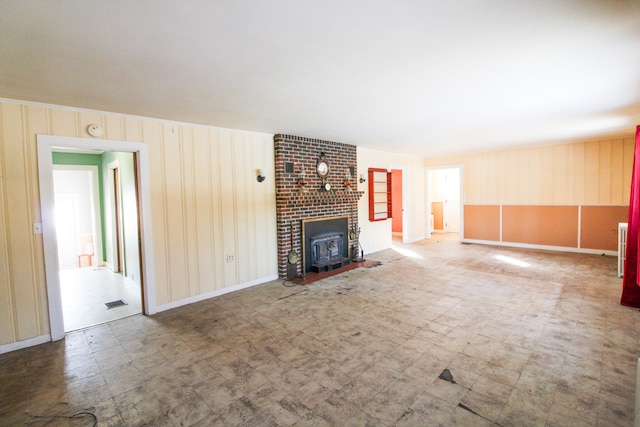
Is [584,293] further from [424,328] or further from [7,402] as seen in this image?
[7,402]

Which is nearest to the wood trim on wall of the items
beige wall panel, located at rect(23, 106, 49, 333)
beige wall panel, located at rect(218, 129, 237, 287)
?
beige wall panel, located at rect(218, 129, 237, 287)

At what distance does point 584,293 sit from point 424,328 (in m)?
2.76

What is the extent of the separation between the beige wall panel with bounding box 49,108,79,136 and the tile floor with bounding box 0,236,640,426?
2.27m

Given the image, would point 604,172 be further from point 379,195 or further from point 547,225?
point 379,195

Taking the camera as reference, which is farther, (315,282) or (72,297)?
(315,282)

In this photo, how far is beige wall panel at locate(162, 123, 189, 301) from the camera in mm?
3938

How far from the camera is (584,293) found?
162 inches

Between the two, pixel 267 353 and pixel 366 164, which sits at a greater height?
pixel 366 164

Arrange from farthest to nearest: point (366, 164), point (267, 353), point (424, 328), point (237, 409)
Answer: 1. point (366, 164)
2. point (424, 328)
3. point (267, 353)
4. point (237, 409)

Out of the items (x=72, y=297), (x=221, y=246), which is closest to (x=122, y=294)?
(x=72, y=297)

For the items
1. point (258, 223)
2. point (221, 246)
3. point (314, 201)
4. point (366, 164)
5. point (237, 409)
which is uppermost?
point (366, 164)

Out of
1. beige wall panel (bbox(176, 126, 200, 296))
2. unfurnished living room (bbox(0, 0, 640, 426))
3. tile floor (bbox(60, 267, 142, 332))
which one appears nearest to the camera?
unfurnished living room (bbox(0, 0, 640, 426))

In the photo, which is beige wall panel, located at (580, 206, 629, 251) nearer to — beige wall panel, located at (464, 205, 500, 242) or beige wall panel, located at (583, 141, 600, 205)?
beige wall panel, located at (583, 141, 600, 205)

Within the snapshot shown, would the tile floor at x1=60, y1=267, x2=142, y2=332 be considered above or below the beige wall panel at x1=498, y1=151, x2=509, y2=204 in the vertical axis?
below
